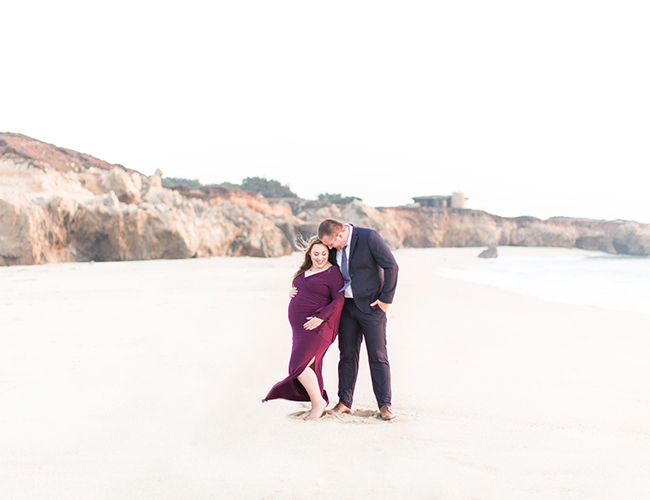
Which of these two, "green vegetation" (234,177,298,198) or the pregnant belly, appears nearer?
the pregnant belly

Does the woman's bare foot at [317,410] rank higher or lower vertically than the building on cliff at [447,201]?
lower

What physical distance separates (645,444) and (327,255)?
2255 millimetres

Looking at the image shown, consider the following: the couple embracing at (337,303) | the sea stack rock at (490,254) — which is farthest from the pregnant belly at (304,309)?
the sea stack rock at (490,254)

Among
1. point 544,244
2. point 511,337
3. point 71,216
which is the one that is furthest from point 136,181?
point 544,244

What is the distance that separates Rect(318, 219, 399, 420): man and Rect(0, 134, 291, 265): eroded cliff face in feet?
38.1

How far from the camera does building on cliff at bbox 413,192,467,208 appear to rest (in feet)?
172

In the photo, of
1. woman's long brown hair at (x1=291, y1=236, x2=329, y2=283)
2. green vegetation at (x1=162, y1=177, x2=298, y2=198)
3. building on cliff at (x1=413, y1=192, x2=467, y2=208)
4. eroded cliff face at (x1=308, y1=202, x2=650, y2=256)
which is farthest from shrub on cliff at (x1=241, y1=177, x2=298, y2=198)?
woman's long brown hair at (x1=291, y1=236, x2=329, y2=283)

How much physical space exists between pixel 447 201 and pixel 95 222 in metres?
45.5

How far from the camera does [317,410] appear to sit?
304 centimetres

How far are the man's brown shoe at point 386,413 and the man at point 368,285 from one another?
0.01 m

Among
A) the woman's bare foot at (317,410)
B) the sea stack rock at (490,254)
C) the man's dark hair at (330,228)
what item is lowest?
the woman's bare foot at (317,410)

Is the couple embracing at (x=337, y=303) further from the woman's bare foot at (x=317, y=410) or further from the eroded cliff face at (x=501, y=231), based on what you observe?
the eroded cliff face at (x=501, y=231)

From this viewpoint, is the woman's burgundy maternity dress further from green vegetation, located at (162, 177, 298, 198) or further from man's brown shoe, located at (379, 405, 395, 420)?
green vegetation, located at (162, 177, 298, 198)

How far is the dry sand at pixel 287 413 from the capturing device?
2113mm
